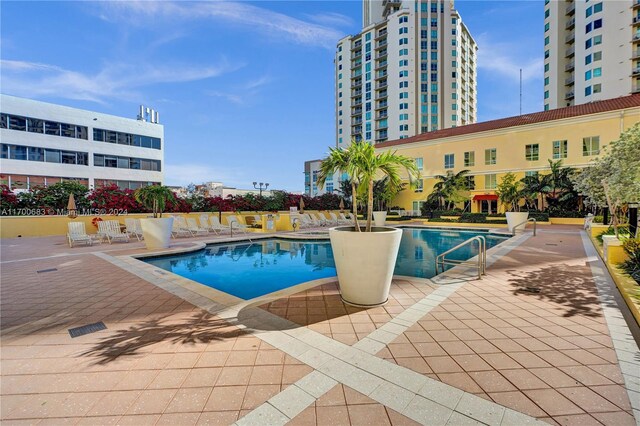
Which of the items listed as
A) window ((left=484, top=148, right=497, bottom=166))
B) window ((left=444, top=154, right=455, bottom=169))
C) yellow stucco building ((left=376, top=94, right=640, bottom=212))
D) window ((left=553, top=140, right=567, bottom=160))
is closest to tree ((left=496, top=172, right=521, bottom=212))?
yellow stucco building ((left=376, top=94, right=640, bottom=212))

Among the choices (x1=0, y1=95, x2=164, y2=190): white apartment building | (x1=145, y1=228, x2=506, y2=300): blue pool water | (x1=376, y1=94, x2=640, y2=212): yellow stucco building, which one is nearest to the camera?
(x1=145, y1=228, x2=506, y2=300): blue pool water

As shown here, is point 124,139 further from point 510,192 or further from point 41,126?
point 510,192

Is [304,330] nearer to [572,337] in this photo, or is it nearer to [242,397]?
[242,397]

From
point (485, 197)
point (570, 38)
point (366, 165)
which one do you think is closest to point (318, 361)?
point (366, 165)

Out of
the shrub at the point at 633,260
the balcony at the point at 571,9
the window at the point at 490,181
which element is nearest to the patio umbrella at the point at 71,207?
the shrub at the point at 633,260

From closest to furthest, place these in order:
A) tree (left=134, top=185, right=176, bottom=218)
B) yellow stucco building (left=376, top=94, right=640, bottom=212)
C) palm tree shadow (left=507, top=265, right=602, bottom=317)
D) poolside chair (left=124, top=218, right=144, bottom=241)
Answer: palm tree shadow (left=507, top=265, right=602, bottom=317) < tree (left=134, top=185, right=176, bottom=218) < poolside chair (left=124, top=218, right=144, bottom=241) < yellow stucco building (left=376, top=94, right=640, bottom=212)

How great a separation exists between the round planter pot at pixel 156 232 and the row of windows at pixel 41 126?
32.3 meters

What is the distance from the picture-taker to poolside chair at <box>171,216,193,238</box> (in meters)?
14.3

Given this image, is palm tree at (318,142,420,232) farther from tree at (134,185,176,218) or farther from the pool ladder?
tree at (134,185,176,218)

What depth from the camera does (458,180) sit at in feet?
89.7

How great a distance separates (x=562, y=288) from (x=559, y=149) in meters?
27.0

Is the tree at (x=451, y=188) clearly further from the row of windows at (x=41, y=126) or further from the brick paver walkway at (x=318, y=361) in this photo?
the row of windows at (x=41, y=126)

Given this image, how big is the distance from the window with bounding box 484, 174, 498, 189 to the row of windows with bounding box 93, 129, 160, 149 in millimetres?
41088

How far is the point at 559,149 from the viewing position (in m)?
25.2
